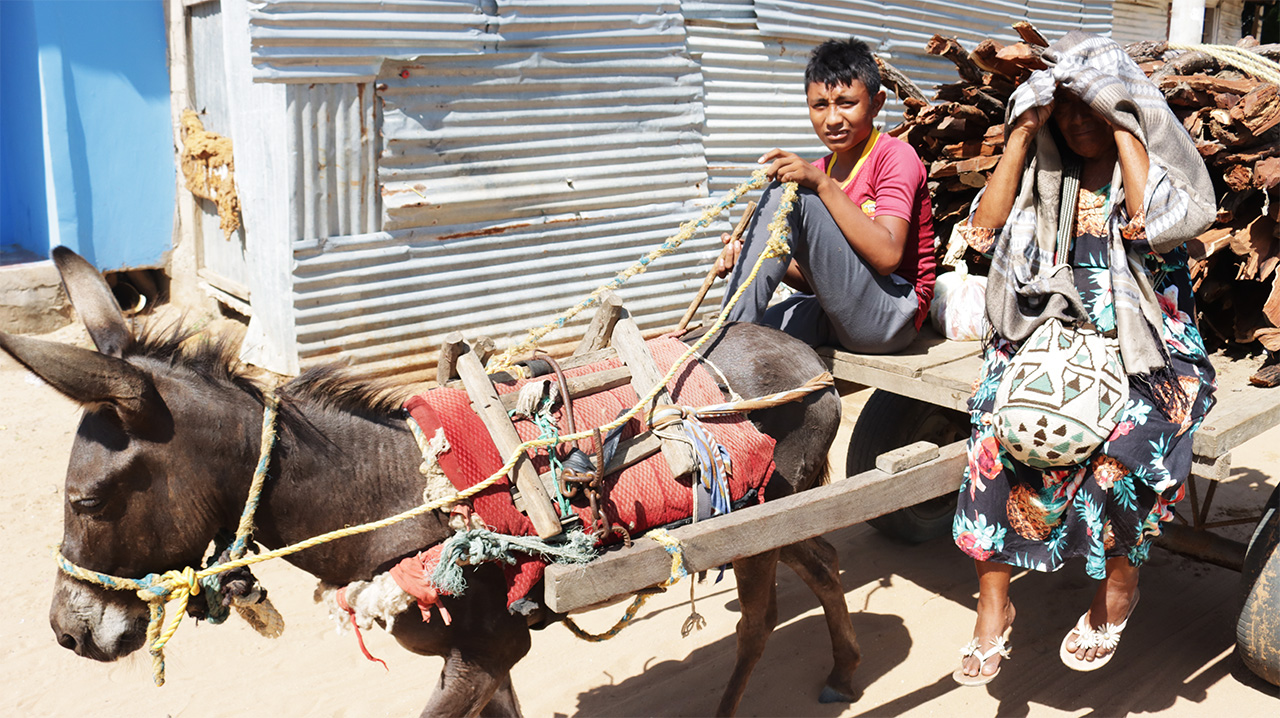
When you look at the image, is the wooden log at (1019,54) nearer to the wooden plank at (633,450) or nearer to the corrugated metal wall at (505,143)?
the wooden plank at (633,450)

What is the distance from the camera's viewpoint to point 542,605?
2.62 meters

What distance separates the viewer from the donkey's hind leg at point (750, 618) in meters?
3.29

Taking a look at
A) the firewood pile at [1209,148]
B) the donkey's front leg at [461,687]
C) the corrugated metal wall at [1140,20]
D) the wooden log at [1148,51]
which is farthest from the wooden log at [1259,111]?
the corrugated metal wall at [1140,20]

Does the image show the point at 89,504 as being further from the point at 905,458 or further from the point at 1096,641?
the point at 1096,641

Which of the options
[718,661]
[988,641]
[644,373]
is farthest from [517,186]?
[988,641]

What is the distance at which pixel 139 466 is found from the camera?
2100mm

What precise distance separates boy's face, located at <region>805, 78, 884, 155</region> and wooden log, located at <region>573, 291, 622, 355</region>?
1105mm

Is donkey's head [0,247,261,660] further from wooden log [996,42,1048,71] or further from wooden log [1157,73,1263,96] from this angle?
wooden log [1157,73,1263,96]

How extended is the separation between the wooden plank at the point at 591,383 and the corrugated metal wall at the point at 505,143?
151 inches

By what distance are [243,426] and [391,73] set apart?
14.1 feet

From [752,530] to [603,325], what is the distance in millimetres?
884

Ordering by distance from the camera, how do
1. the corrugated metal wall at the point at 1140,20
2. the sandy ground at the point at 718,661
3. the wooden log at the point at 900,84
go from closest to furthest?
the sandy ground at the point at 718,661 < the wooden log at the point at 900,84 < the corrugated metal wall at the point at 1140,20

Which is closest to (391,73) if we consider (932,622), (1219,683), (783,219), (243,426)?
(783,219)

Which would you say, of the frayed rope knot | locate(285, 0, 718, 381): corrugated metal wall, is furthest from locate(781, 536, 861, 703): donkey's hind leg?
locate(285, 0, 718, 381): corrugated metal wall
